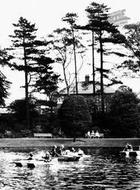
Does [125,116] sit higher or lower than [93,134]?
higher

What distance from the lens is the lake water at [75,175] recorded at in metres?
32.2

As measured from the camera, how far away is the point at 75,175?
3784 centimetres

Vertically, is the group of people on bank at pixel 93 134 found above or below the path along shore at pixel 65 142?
above

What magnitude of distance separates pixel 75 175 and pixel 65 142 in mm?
32360

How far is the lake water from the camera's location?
32250mm

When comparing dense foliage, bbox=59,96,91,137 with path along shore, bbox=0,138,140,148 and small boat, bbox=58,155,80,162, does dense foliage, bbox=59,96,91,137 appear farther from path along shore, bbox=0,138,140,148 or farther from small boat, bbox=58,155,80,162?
small boat, bbox=58,155,80,162

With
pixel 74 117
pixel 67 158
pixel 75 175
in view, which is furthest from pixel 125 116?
pixel 75 175

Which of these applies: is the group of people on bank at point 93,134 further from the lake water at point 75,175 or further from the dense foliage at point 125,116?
A: the lake water at point 75,175

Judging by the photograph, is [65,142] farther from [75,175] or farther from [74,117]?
[75,175]

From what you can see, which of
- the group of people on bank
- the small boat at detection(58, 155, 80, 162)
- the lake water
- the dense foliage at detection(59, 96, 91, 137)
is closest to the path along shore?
the group of people on bank

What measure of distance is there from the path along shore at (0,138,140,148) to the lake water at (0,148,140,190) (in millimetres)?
17692

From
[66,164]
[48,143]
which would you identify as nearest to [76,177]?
[66,164]

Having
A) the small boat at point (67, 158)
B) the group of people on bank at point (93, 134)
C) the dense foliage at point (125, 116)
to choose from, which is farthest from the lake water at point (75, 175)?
the dense foliage at point (125, 116)

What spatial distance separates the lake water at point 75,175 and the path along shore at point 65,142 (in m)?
17.7
